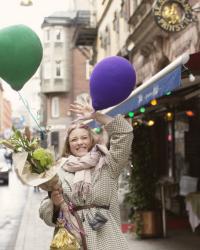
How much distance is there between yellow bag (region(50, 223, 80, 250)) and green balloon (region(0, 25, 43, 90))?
3.84 ft

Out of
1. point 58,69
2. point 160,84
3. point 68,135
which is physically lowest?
point 68,135

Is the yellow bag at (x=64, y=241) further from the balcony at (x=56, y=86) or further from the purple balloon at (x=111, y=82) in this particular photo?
the balcony at (x=56, y=86)

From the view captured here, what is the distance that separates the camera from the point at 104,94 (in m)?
3.93

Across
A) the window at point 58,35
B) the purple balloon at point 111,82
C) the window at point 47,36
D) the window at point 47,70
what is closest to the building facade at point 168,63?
the purple balloon at point 111,82

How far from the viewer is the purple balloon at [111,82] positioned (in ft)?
12.8

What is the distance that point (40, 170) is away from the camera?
3.46 meters

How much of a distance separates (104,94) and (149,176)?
5.93m

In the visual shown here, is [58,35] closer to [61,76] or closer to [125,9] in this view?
[61,76]

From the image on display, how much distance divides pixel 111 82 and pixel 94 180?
74 centimetres

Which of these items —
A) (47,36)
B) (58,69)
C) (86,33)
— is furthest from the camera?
(47,36)

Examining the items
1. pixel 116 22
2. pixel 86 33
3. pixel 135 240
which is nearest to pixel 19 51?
pixel 135 240

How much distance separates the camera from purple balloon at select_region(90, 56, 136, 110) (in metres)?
3.90

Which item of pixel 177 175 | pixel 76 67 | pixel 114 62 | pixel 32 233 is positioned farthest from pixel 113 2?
pixel 76 67

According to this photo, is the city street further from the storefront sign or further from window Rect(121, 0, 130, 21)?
window Rect(121, 0, 130, 21)
